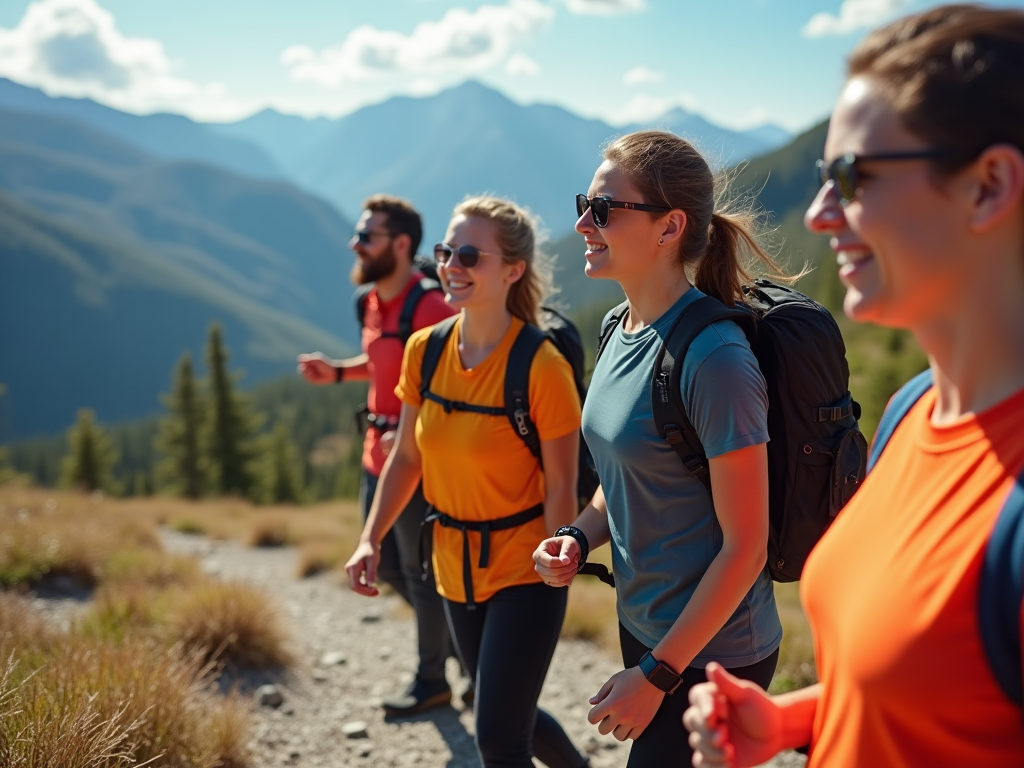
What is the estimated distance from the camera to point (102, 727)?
3.58 meters

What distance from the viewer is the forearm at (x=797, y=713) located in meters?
1.70

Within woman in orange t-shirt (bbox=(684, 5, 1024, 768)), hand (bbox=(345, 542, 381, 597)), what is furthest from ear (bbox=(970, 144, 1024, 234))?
hand (bbox=(345, 542, 381, 597))

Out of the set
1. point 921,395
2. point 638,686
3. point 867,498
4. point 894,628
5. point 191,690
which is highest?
point 921,395

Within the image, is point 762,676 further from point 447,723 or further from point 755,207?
point 447,723

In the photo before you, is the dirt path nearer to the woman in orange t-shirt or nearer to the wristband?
the wristband

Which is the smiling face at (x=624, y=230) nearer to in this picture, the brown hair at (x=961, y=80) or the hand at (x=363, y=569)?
the brown hair at (x=961, y=80)

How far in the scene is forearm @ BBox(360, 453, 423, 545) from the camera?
4090mm

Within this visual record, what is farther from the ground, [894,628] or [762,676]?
[894,628]

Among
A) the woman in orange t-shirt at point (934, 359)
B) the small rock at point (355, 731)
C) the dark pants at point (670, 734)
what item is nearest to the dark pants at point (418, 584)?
the small rock at point (355, 731)

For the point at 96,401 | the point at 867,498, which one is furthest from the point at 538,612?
the point at 96,401

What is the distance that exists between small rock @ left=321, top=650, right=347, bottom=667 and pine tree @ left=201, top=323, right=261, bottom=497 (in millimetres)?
31409

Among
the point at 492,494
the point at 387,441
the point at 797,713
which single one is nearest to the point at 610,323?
the point at 492,494

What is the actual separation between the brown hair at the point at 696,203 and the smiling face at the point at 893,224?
1223mm

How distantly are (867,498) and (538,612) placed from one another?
2.16m
